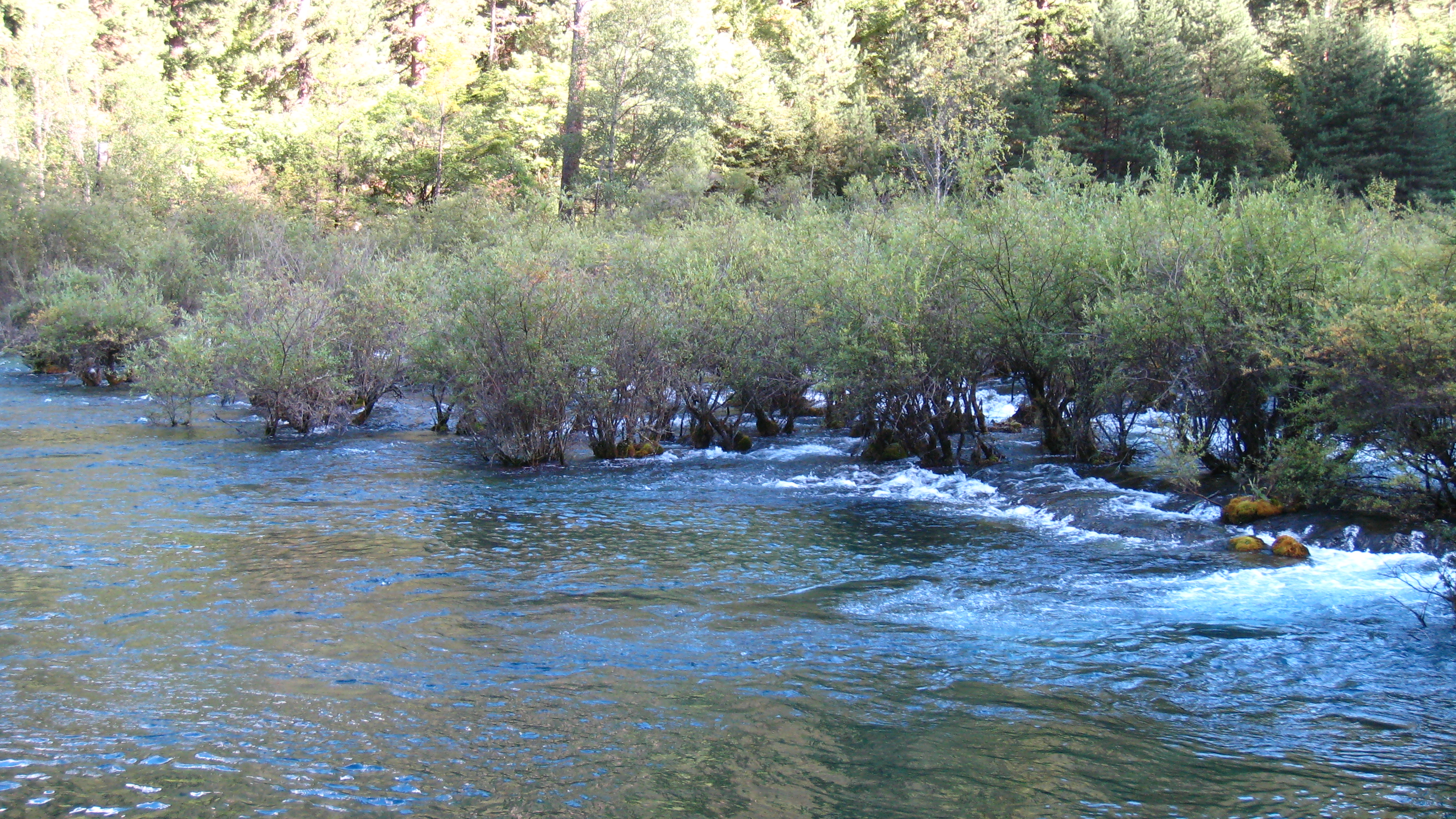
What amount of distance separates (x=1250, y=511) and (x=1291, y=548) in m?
1.58

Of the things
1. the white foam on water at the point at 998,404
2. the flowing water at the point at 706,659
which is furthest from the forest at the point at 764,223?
the flowing water at the point at 706,659

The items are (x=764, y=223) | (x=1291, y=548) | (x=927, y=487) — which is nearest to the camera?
(x=1291, y=548)

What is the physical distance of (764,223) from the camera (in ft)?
105

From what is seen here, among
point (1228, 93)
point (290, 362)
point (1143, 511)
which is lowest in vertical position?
point (1143, 511)

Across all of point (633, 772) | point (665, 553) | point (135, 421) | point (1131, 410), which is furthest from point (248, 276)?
point (633, 772)

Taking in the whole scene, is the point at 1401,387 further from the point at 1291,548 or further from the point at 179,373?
the point at 179,373

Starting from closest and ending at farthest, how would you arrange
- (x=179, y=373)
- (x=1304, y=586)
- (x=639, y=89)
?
(x=1304, y=586) → (x=179, y=373) → (x=639, y=89)

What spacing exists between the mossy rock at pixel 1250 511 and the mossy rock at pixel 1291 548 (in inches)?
46.6

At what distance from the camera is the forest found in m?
16.0

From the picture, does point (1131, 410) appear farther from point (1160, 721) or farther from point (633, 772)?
point (633, 772)

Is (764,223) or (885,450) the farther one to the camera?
(764,223)

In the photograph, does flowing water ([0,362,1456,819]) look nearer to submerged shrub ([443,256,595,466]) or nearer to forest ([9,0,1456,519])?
forest ([9,0,1456,519])

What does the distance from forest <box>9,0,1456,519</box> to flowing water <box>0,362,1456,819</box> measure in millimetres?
2463

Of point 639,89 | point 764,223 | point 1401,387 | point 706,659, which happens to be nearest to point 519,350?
point 706,659
